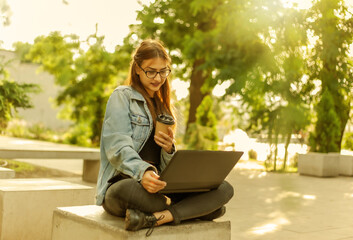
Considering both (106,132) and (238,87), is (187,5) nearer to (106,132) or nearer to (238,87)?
(238,87)

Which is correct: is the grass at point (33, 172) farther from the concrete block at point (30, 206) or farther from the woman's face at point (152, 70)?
the woman's face at point (152, 70)

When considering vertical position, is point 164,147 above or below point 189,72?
below

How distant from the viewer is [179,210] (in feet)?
9.18

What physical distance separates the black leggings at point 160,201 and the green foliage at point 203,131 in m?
13.3

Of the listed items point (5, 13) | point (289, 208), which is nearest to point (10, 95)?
point (5, 13)

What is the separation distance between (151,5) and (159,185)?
1439 centimetres

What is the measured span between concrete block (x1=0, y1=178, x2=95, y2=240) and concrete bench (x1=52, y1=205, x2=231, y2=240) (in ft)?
3.26

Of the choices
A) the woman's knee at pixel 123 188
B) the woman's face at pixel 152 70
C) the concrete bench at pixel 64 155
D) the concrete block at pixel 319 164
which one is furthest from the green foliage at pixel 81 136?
the woman's knee at pixel 123 188

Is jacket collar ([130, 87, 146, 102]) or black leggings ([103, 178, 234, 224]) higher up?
jacket collar ([130, 87, 146, 102])

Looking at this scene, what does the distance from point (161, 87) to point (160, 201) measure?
0.79m

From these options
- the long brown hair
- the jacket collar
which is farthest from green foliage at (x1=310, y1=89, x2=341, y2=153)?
the jacket collar

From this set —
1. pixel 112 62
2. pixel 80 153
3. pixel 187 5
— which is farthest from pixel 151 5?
pixel 80 153

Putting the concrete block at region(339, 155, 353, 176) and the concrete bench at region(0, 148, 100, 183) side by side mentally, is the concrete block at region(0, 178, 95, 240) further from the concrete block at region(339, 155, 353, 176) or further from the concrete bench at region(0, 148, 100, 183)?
the concrete block at region(339, 155, 353, 176)

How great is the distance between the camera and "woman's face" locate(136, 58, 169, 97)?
2.95 metres
